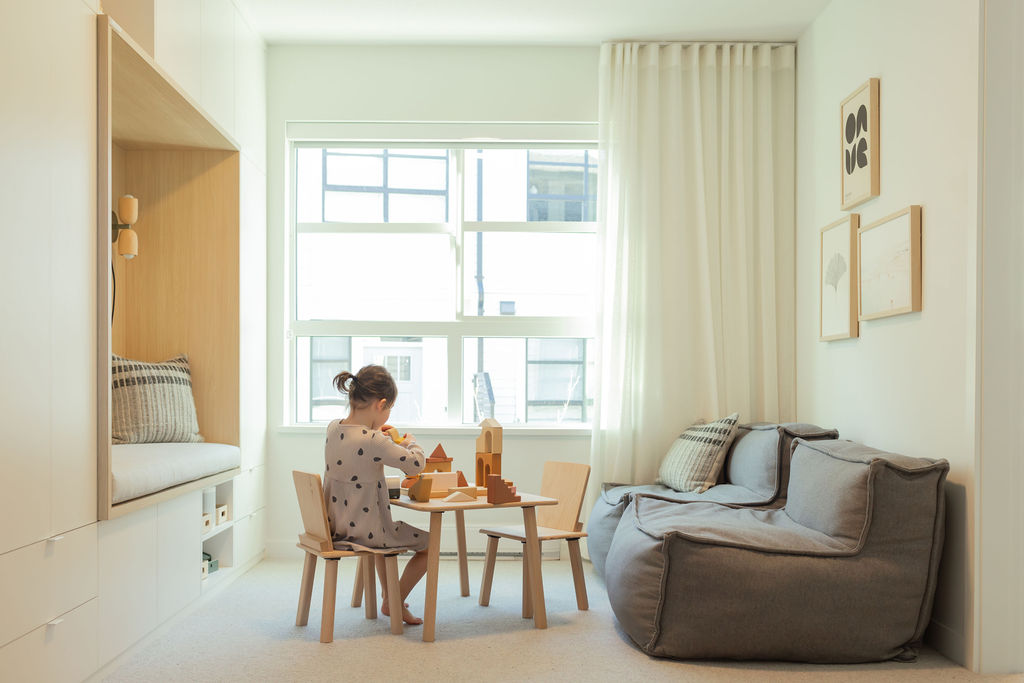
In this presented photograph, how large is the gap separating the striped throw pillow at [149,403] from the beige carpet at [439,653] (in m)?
0.76

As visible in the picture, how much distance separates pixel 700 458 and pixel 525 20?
2.31m

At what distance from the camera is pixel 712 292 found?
4719 millimetres

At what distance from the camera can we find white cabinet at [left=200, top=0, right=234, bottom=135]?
3.80m

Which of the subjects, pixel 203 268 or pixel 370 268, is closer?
pixel 203 268

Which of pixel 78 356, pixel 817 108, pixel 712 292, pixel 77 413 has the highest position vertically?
pixel 817 108

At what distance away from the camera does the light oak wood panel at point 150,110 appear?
3014 millimetres

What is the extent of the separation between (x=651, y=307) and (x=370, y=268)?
1558 millimetres

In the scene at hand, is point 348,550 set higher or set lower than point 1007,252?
lower

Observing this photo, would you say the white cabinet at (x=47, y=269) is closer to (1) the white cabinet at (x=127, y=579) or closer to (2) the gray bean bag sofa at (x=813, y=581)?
(1) the white cabinet at (x=127, y=579)

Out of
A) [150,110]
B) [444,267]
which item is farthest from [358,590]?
[150,110]

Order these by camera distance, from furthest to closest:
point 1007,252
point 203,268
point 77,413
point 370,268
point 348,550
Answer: point 370,268 → point 203,268 → point 348,550 → point 1007,252 → point 77,413

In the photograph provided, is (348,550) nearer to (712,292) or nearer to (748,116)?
(712,292)

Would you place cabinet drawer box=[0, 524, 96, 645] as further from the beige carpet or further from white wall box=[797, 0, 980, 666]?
white wall box=[797, 0, 980, 666]

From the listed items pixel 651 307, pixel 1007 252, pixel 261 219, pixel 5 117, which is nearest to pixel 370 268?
pixel 261 219
